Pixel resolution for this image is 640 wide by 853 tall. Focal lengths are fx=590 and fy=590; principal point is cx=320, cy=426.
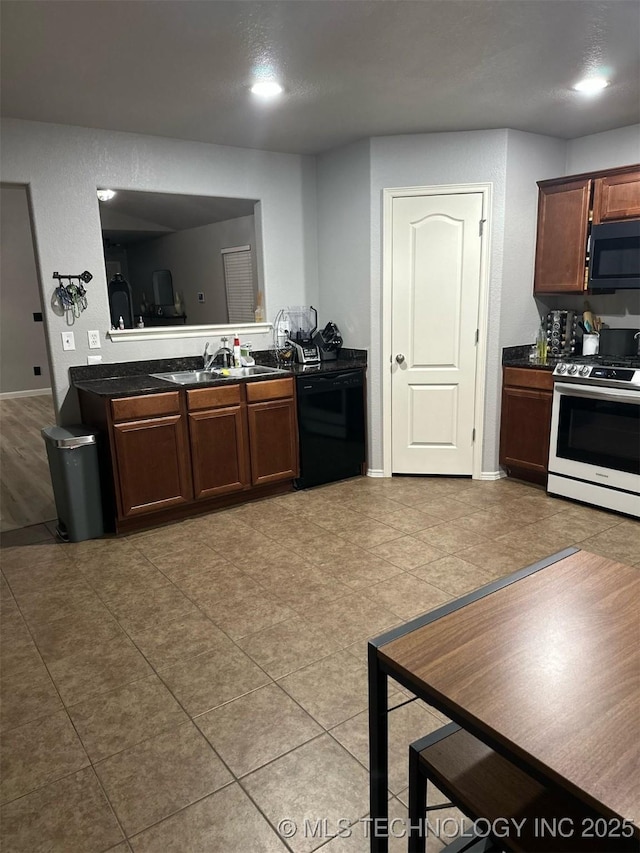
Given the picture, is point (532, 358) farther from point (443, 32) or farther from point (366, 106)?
point (443, 32)

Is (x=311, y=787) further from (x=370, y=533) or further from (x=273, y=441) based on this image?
(x=273, y=441)

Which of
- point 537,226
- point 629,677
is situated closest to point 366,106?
point 537,226

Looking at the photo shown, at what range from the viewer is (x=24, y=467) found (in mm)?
5117

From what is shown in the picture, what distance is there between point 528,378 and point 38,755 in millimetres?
3588

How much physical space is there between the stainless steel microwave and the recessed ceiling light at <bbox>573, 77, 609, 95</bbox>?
0.90 m

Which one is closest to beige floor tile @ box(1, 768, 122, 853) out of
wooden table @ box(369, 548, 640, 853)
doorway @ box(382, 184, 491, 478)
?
wooden table @ box(369, 548, 640, 853)

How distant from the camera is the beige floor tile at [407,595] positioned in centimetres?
272

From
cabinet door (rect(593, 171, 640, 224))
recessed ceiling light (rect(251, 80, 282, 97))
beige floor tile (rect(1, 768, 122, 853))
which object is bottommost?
beige floor tile (rect(1, 768, 122, 853))

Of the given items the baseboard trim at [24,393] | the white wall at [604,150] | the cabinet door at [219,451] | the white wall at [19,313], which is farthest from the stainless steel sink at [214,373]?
the baseboard trim at [24,393]

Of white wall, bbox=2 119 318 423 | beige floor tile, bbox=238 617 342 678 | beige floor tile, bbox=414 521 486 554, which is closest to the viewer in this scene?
beige floor tile, bbox=238 617 342 678

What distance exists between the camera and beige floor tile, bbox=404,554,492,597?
2906mm

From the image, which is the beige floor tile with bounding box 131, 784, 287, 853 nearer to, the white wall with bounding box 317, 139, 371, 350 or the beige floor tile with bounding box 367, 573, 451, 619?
the beige floor tile with bounding box 367, 573, 451, 619

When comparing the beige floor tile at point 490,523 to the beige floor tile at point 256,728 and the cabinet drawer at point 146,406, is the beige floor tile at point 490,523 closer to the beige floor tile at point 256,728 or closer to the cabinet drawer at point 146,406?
the beige floor tile at point 256,728

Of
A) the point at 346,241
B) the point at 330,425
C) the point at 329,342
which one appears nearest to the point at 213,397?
the point at 330,425
